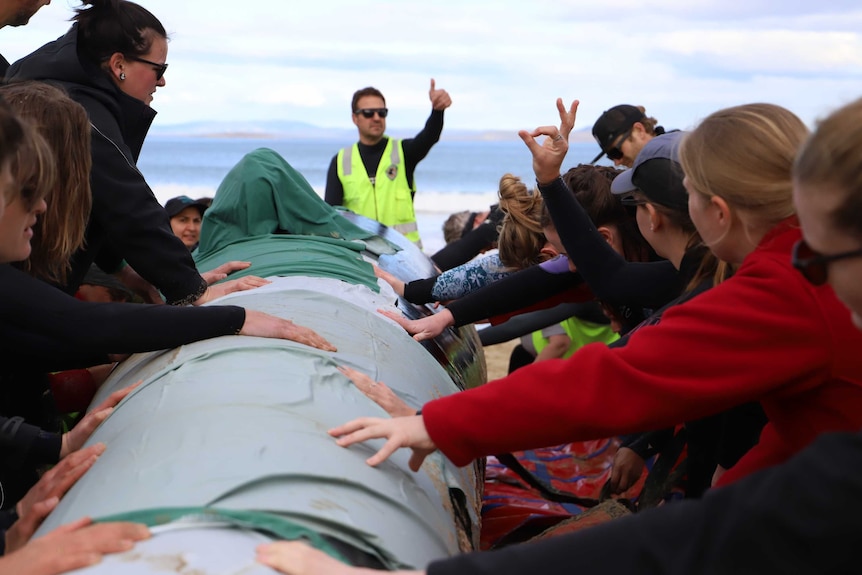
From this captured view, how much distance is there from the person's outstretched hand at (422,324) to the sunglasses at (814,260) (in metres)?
1.95

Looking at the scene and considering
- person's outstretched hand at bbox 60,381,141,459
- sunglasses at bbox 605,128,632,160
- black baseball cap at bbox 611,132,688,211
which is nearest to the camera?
person's outstretched hand at bbox 60,381,141,459

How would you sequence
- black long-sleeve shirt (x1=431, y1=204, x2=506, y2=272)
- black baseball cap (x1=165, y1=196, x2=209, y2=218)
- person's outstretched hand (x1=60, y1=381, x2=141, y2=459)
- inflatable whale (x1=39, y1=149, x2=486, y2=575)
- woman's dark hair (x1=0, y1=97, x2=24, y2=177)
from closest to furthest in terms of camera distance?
inflatable whale (x1=39, y1=149, x2=486, y2=575) < woman's dark hair (x1=0, y1=97, x2=24, y2=177) < person's outstretched hand (x1=60, y1=381, x2=141, y2=459) < black baseball cap (x1=165, y1=196, x2=209, y2=218) < black long-sleeve shirt (x1=431, y1=204, x2=506, y2=272)

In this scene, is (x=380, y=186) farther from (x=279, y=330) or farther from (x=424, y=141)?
(x=279, y=330)

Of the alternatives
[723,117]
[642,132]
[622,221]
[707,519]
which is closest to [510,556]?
[707,519]

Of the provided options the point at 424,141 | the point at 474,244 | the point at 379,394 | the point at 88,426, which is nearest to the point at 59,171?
the point at 88,426

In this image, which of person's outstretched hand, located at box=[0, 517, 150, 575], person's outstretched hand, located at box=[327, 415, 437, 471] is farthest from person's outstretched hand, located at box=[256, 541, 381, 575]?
person's outstretched hand, located at box=[327, 415, 437, 471]

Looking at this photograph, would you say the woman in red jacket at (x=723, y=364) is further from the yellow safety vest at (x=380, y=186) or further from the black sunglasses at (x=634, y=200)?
the yellow safety vest at (x=380, y=186)

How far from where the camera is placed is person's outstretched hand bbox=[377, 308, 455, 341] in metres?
3.28

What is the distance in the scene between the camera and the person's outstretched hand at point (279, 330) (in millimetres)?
2477

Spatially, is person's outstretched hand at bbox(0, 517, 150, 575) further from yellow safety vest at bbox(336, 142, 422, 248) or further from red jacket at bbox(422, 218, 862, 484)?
yellow safety vest at bbox(336, 142, 422, 248)

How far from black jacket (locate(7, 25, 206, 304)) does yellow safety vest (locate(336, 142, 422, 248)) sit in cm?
426

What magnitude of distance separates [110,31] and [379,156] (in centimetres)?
442

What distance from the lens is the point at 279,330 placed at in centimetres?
249

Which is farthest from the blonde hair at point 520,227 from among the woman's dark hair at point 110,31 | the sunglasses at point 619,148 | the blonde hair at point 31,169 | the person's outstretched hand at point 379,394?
the blonde hair at point 31,169
